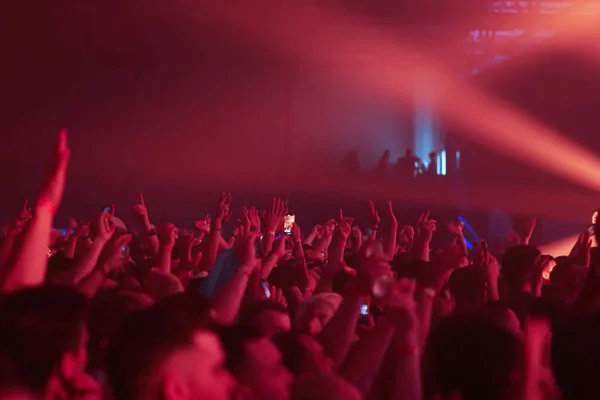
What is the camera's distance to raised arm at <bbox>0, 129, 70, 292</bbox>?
2525 millimetres

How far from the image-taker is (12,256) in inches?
104

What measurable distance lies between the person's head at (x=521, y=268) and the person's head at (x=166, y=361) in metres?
2.64

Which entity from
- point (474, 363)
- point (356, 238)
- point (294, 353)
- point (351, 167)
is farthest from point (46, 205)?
point (351, 167)

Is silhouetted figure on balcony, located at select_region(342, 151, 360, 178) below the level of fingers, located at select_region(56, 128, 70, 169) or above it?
above

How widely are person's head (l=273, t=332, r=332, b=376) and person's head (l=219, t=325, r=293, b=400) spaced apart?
236 millimetres

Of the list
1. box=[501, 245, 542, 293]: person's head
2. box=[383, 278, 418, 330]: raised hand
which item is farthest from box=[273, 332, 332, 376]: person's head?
box=[501, 245, 542, 293]: person's head

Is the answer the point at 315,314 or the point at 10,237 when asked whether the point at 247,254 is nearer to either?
the point at 315,314

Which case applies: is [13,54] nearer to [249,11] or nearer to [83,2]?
[83,2]

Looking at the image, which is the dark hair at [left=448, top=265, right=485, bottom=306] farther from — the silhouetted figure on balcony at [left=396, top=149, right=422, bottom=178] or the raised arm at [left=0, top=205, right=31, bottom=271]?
the silhouetted figure on balcony at [left=396, top=149, right=422, bottom=178]

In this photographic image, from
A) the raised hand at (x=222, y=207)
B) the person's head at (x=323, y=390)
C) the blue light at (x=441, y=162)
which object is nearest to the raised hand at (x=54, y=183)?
the person's head at (x=323, y=390)

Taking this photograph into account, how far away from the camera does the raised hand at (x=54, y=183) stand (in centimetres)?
266

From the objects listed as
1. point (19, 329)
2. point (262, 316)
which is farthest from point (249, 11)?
point (19, 329)

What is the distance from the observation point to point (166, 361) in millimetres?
1807

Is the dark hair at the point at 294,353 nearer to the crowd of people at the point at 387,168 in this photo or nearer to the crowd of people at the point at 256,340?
the crowd of people at the point at 256,340
